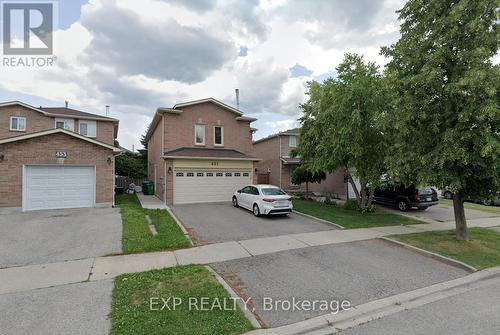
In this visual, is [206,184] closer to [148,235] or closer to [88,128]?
[148,235]

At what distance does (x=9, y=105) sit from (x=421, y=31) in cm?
2706

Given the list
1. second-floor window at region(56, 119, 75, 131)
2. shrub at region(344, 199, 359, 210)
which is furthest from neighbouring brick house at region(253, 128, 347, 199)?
second-floor window at region(56, 119, 75, 131)

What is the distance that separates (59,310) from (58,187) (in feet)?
37.8

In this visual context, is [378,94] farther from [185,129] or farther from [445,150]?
[185,129]

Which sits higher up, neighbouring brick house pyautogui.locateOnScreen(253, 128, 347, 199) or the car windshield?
neighbouring brick house pyautogui.locateOnScreen(253, 128, 347, 199)

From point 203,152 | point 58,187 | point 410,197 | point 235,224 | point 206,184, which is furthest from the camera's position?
point 203,152

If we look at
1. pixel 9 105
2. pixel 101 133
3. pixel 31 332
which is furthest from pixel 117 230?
pixel 9 105

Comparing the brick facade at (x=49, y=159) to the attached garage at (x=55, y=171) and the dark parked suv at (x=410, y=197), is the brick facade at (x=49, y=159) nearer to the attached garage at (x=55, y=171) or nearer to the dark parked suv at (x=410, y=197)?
the attached garage at (x=55, y=171)

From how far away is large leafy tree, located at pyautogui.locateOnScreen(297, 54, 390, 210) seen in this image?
42.0 ft

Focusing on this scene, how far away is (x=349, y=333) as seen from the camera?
3959 millimetres

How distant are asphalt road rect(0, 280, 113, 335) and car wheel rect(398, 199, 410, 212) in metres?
16.0

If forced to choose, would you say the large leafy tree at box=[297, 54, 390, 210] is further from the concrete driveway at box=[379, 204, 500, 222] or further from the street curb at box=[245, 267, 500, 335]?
the street curb at box=[245, 267, 500, 335]

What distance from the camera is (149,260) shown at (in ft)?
22.0

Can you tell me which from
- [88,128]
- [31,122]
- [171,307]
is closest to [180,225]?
[171,307]
